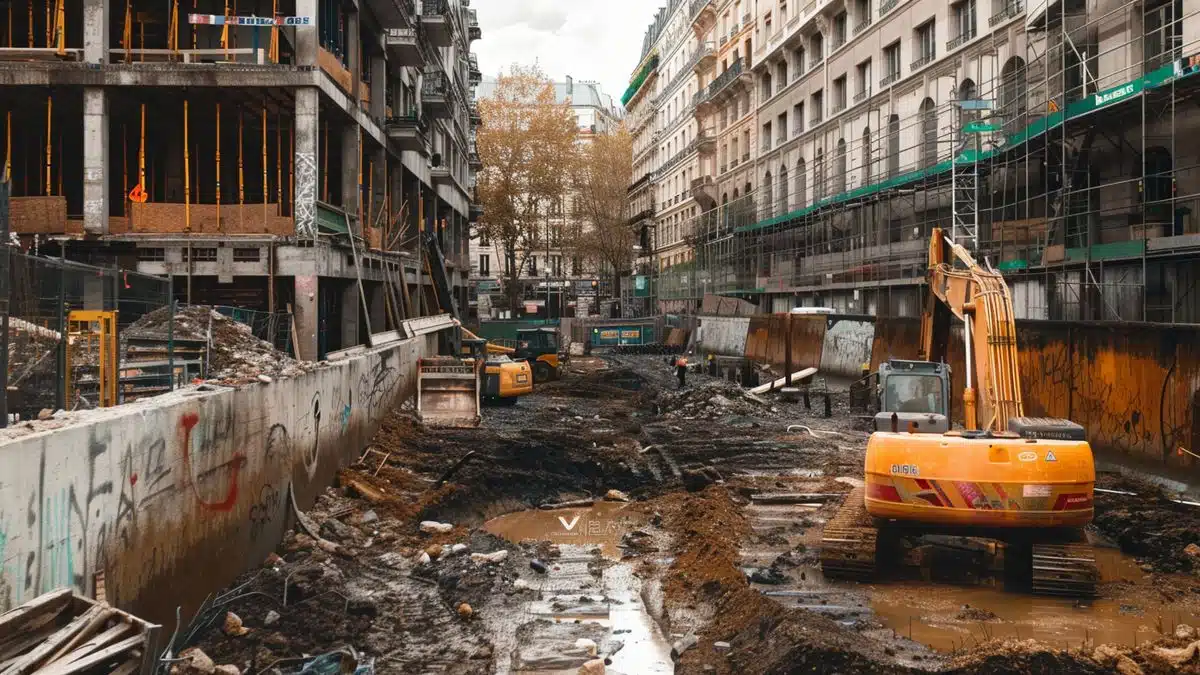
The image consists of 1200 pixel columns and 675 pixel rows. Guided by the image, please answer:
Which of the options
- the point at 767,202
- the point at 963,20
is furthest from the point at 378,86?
the point at 767,202

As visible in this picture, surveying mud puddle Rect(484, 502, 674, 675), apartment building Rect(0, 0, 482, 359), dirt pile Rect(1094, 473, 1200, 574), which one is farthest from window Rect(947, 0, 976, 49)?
mud puddle Rect(484, 502, 674, 675)

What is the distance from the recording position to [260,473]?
1046cm

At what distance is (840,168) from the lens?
44.4 meters

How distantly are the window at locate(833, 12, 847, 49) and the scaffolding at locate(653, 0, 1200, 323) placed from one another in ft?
12.0

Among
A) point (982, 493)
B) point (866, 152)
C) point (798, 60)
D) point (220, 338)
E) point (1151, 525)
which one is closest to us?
point (982, 493)

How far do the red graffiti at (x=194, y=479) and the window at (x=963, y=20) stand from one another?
30500mm

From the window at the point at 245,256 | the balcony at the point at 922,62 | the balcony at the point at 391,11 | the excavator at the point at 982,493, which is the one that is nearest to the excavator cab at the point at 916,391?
the excavator at the point at 982,493

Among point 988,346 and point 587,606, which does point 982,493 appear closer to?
point 988,346

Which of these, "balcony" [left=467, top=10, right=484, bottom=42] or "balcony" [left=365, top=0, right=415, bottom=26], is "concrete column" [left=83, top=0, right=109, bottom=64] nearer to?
"balcony" [left=365, top=0, right=415, bottom=26]

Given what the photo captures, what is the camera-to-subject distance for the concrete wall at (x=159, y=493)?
6000 millimetres

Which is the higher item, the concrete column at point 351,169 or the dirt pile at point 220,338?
the concrete column at point 351,169

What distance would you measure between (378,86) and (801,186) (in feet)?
78.3

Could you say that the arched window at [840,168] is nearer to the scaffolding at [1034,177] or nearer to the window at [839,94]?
the scaffolding at [1034,177]

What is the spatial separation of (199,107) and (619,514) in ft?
61.2
